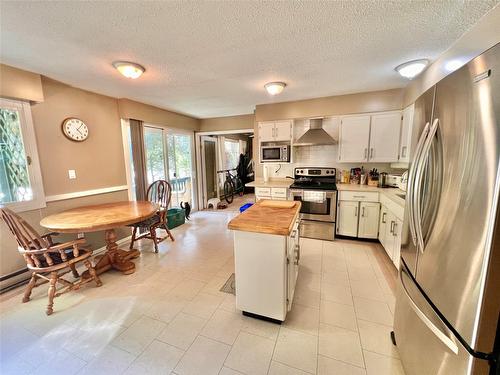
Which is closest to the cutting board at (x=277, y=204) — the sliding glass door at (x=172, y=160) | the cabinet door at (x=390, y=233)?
the cabinet door at (x=390, y=233)

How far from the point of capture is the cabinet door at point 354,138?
3432 millimetres


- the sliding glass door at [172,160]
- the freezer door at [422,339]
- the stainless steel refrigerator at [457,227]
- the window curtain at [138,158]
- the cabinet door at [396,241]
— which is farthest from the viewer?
the sliding glass door at [172,160]

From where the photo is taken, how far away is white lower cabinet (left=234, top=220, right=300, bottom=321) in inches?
64.1

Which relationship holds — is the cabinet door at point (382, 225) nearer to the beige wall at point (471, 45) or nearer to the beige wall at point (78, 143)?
the beige wall at point (471, 45)

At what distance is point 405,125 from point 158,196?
427 centimetres

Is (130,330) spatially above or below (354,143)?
below

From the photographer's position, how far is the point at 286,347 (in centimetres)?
156

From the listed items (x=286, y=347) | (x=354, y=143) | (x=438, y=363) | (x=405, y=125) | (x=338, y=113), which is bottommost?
(x=286, y=347)

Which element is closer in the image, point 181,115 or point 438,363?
point 438,363

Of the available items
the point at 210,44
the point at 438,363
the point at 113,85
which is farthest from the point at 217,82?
the point at 438,363

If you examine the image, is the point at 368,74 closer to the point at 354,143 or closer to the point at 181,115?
the point at 354,143

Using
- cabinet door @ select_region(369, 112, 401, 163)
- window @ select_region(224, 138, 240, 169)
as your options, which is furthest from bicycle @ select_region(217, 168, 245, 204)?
cabinet door @ select_region(369, 112, 401, 163)

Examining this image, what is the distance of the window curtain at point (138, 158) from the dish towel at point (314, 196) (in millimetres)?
2955

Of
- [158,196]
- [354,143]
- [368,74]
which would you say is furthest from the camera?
[158,196]
